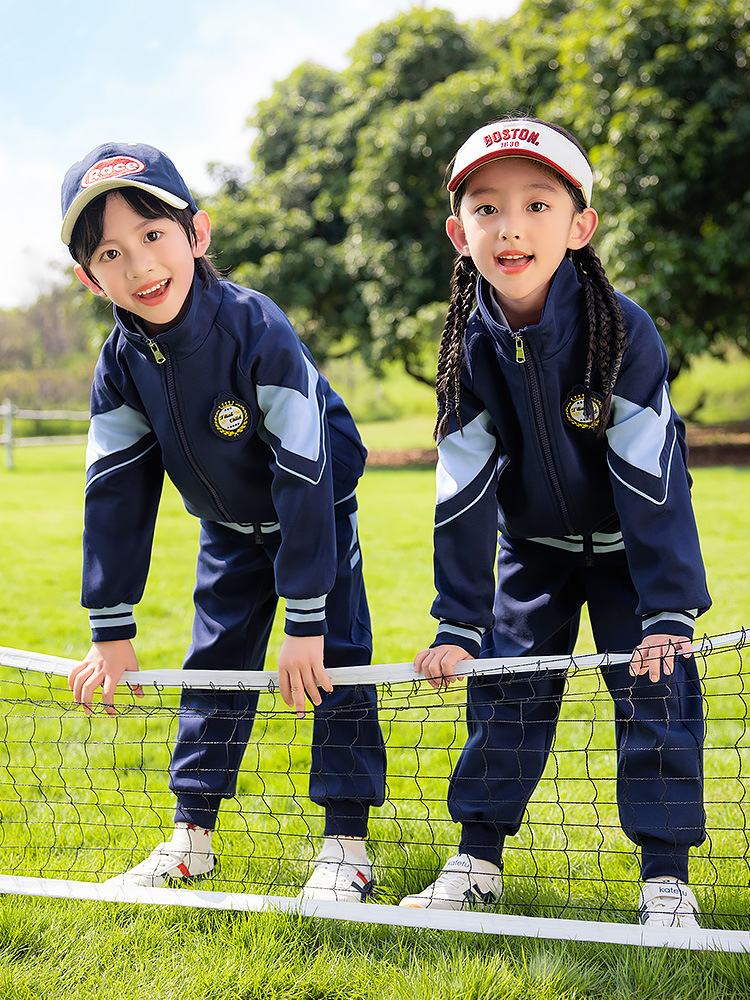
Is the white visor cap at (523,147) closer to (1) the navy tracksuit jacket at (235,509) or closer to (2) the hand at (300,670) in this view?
(1) the navy tracksuit jacket at (235,509)

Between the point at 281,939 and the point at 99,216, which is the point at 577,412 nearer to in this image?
the point at 99,216

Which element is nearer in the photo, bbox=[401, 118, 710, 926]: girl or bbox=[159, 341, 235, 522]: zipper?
bbox=[401, 118, 710, 926]: girl

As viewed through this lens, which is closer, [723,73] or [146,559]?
[146,559]

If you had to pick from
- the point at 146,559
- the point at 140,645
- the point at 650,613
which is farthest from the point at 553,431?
the point at 140,645

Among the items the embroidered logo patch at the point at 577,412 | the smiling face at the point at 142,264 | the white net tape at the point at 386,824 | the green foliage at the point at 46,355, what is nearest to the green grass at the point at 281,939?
the white net tape at the point at 386,824

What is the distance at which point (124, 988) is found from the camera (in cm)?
189

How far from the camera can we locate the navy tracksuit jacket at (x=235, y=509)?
6.91ft

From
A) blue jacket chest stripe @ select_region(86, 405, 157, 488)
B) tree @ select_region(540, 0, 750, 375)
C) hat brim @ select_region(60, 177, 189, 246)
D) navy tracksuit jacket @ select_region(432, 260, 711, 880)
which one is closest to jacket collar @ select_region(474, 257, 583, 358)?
navy tracksuit jacket @ select_region(432, 260, 711, 880)

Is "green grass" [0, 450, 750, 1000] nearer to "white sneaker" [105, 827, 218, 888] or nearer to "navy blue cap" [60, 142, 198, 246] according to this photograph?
"white sneaker" [105, 827, 218, 888]

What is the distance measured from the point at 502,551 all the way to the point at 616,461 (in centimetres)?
51

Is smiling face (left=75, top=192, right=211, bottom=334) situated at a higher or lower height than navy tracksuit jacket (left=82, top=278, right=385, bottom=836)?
higher

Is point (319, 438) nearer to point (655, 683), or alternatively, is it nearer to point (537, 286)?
point (537, 286)

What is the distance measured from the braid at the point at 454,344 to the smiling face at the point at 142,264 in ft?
2.17

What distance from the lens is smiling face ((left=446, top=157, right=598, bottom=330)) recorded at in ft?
6.36
